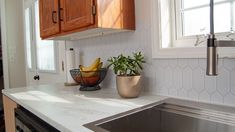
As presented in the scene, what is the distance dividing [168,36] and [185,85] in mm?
309

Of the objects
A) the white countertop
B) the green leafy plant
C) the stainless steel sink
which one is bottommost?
the stainless steel sink

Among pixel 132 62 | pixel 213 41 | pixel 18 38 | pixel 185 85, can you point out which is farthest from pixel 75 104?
pixel 18 38

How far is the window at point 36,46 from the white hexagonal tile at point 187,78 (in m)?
1.77

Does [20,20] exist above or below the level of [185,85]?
above

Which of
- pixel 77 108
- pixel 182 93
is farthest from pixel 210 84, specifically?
pixel 77 108

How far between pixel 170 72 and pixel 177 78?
0.05 meters

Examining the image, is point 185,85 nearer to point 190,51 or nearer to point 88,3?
point 190,51

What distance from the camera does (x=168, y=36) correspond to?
1.25m

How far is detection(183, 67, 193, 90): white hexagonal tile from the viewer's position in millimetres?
1088

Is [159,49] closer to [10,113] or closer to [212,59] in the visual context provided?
[212,59]

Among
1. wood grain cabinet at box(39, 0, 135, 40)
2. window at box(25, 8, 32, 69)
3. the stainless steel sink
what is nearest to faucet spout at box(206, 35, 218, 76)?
the stainless steel sink

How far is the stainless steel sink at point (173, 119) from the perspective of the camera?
33.3 inches

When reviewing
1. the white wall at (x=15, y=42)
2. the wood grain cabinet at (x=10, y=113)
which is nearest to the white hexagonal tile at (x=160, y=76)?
the wood grain cabinet at (x=10, y=113)

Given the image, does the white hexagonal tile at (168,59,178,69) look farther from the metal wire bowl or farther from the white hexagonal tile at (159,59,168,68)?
the metal wire bowl
